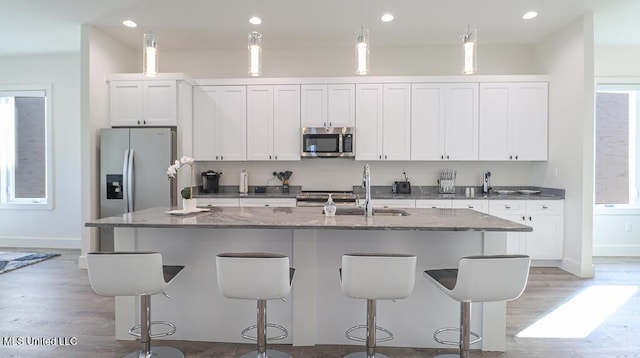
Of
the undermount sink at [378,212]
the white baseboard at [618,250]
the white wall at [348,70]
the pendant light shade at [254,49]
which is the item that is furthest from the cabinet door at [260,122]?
the white baseboard at [618,250]

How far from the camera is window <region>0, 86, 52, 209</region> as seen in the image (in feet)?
19.5

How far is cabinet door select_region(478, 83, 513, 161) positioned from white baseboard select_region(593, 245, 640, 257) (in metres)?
2.04

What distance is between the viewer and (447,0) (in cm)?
390

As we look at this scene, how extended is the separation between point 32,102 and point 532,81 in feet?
24.7

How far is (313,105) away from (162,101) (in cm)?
197

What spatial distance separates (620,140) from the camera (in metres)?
5.41

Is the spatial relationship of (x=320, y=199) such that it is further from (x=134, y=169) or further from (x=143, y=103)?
(x=143, y=103)

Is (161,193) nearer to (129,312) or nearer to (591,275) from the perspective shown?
(129,312)

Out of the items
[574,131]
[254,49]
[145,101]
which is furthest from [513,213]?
[145,101]

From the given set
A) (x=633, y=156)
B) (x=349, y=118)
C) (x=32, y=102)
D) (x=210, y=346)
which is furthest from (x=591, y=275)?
(x=32, y=102)

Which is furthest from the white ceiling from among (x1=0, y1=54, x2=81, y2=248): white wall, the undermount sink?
the undermount sink

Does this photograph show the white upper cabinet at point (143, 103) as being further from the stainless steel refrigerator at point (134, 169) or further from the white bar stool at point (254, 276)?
the white bar stool at point (254, 276)

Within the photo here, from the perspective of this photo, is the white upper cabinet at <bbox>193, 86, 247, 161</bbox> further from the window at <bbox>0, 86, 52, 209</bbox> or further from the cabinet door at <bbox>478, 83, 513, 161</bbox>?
the cabinet door at <bbox>478, 83, 513, 161</bbox>

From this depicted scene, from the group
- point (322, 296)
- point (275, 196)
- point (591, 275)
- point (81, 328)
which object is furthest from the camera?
point (275, 196)
